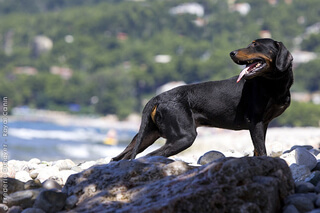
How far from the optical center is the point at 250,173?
126 inches

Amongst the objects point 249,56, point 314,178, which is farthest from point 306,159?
point 249,56

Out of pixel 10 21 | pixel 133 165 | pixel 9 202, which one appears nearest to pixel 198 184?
pixel 133 165

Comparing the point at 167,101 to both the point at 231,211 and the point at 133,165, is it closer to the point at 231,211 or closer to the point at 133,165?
the point at 133,165

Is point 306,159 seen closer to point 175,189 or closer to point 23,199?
point 175,189

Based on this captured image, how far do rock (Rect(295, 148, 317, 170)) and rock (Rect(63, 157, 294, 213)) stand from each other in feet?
4.39

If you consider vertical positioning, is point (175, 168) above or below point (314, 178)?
above

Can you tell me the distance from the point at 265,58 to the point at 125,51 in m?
102

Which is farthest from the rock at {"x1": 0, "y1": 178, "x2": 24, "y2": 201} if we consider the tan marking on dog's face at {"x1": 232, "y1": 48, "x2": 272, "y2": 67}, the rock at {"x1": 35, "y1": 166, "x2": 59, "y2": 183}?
the tan marking on dog's face at {"x1": 232, "y1": 48, "x2": 272, "y2": 67}

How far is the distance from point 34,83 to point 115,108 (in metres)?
19.3

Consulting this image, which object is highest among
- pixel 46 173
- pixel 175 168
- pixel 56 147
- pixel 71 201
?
pixel 56 147

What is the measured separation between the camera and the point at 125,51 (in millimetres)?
105062

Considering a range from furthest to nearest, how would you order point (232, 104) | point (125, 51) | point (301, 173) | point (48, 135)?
point (125, 51) < point (48, 135) < point (232, 104) < point (301, 173)

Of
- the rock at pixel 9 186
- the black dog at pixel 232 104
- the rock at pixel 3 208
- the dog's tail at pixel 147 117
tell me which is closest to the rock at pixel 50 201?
the rock at pixel 3 208

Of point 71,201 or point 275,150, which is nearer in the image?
point 71,201
